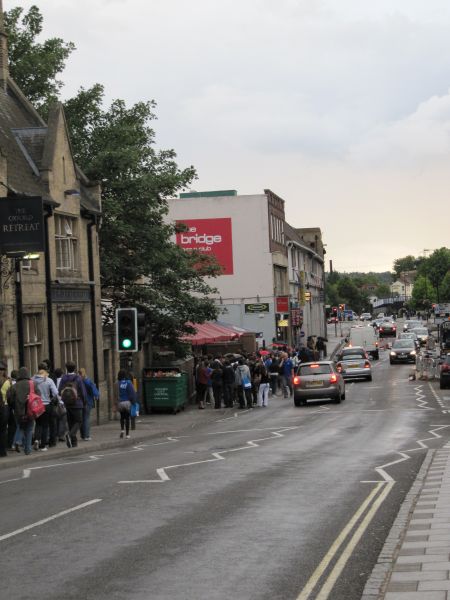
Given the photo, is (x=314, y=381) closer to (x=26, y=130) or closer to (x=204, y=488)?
(x=26, y=130)

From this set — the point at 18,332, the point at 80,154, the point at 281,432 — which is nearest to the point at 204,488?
the point at 281,432

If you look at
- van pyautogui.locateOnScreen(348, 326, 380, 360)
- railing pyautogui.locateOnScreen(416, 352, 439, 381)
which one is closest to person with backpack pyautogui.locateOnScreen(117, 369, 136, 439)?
railing pyautogui.locateOnScreen(416, 352, 439, 381)

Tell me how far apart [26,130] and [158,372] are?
10.1 m

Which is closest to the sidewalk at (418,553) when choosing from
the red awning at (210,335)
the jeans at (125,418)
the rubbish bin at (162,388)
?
the jeans at (125,418)

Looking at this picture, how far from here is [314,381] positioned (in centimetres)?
3762

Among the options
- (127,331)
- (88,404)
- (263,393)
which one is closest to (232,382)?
(263,393)

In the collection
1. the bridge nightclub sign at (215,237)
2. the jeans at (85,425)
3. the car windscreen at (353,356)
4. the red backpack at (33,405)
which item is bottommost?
the jeans at (85,425)

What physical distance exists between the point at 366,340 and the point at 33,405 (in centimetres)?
6104

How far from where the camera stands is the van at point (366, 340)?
8062cm

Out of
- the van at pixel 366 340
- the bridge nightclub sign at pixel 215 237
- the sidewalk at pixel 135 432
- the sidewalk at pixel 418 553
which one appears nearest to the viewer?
the sidewalk at pixel 418 553

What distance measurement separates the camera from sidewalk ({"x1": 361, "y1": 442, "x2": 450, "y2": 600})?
811cm

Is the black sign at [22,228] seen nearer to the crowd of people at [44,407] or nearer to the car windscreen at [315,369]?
the crowd of people at [44,407]

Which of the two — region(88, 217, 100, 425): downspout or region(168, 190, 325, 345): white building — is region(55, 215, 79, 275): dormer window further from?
region(168, 190, 325, 345): white building

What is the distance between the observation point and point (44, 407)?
22.5 meters
